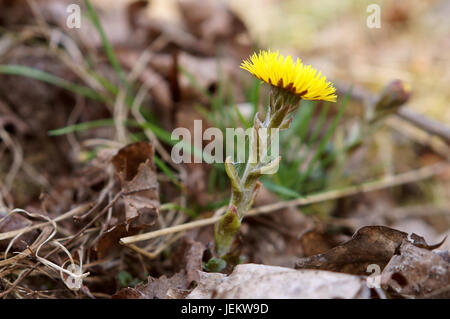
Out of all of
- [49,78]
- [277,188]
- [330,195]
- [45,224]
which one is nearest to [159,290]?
[45,224]

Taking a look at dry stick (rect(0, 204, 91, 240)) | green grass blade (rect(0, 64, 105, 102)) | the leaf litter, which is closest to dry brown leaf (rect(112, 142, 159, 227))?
the leaf litter

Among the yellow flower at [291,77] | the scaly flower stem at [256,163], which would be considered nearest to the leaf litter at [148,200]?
the scaly flower stem at [256,163]

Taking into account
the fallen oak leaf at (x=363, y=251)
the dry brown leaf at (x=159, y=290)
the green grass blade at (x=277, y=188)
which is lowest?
the dry brown leaf at (x=159, y=290)

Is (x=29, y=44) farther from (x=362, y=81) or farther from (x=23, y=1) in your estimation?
(x=362, y=81)

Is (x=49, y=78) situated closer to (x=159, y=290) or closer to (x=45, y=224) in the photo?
(x=45, y=224)

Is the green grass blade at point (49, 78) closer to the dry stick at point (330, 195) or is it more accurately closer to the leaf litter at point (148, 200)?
the leaf litter at point (148, 200)

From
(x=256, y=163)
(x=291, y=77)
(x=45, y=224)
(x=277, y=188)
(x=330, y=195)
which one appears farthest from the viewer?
(x=330, y=195)
